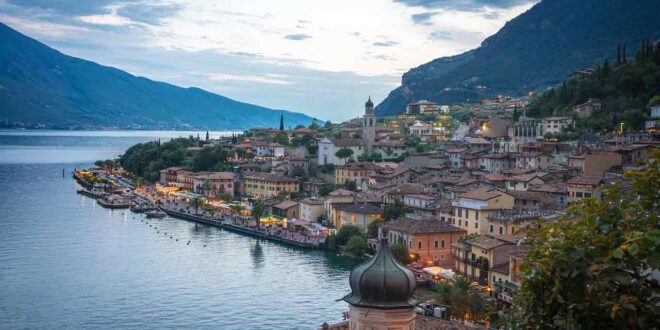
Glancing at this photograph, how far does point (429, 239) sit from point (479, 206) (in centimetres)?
321

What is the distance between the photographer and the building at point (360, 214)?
44969 mm

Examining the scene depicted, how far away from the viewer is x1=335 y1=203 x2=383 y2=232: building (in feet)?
148

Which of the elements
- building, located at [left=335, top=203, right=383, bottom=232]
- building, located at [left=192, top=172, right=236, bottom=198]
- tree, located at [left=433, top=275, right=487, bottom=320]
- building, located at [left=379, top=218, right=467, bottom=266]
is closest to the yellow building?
building, located at [left=379, top=218, right=467, bottom=266]

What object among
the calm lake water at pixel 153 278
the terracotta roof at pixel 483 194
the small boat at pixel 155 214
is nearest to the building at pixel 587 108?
the terracotta roof at pixel 483 194

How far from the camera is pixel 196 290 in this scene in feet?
107

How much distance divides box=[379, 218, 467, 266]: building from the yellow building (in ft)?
2.59

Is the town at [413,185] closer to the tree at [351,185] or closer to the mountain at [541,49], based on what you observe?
the tree at [351,185]

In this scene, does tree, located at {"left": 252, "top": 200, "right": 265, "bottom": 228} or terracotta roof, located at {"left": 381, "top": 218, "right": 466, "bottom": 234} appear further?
tree, located at {"left": 252, "top": 200, "right": 265, "bottom": 228}

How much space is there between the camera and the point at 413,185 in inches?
1965

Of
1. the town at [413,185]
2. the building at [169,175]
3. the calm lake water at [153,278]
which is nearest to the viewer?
the calm lake water at [153,278]

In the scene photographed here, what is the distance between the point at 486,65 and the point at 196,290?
13066 centimetres

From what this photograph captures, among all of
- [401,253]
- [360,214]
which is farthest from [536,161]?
[401,253]

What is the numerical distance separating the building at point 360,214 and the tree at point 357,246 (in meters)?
3.67

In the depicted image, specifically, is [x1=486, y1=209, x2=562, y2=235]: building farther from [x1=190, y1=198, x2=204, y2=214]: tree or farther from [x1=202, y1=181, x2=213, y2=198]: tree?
[x1=202, y1=181, x2=213, y2=198]: tree
